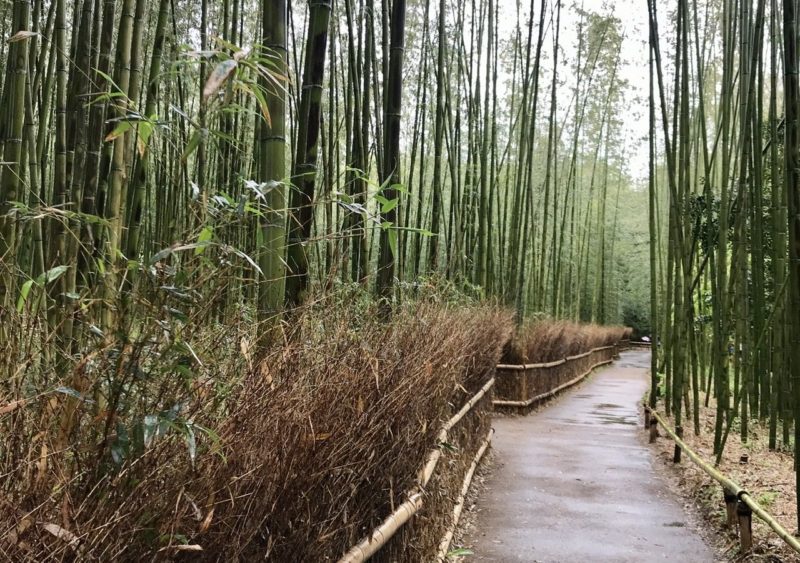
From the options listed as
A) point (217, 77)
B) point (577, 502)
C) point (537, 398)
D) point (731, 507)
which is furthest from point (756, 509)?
point (537, 398)

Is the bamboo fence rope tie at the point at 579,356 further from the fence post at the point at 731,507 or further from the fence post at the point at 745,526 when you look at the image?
the fence post at the point at 745,526

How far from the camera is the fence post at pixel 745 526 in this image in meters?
2.99

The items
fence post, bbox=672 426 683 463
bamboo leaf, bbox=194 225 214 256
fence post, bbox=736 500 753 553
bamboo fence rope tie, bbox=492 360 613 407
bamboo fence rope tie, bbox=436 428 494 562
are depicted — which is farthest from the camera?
bamboo fence rope tie, bbox=492 360 613 407

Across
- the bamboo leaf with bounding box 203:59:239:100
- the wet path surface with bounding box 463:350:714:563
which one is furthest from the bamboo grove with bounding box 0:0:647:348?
the wet path surface with bounding box 463:350:714:563

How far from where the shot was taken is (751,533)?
3.05 m

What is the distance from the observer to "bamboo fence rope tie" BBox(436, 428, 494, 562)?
9.32 ft

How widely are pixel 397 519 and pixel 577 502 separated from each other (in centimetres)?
228

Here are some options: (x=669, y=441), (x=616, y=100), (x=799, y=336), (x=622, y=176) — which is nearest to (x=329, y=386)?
(x=799, y=336)

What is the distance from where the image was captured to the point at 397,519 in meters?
2.03

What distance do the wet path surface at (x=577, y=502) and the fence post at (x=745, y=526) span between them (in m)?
0.21

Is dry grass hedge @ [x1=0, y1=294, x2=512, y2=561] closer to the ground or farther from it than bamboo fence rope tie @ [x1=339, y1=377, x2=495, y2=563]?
farther from it

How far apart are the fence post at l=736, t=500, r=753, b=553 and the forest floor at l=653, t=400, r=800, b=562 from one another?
0.03m

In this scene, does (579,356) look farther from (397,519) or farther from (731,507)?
(397,519)

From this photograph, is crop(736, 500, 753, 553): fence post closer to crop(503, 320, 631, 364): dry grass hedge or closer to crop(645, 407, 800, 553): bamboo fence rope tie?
crop(645, 407, 800, 553): bamboo fence rope tie
